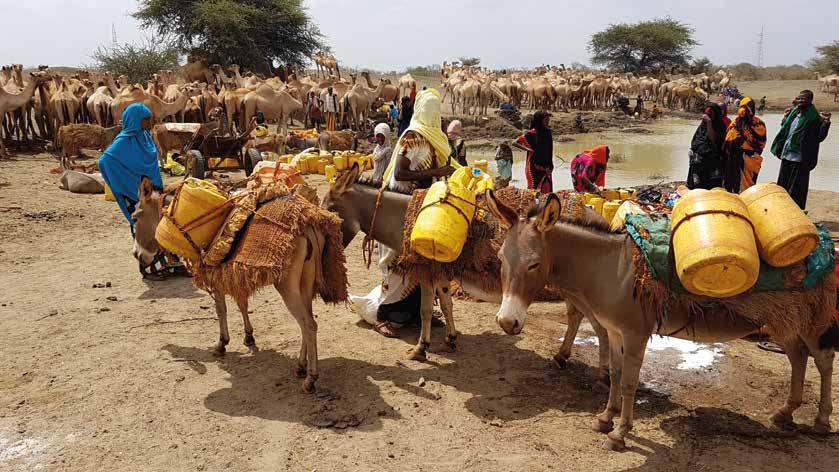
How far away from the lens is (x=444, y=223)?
4586 millimetres

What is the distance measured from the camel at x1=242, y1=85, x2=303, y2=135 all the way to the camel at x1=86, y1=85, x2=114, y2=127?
4.60 metres

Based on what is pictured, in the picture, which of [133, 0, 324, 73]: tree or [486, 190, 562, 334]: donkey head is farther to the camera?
[133, 0, 324, 73]: tree

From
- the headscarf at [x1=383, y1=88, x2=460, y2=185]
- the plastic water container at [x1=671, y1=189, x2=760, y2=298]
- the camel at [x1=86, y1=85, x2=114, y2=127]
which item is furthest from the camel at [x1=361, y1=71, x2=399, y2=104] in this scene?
the plastic water container at [x1=671, y1=189, x2=760, y2=298]

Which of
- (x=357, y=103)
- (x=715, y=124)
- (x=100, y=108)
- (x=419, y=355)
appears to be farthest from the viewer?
(x=357, y=103)

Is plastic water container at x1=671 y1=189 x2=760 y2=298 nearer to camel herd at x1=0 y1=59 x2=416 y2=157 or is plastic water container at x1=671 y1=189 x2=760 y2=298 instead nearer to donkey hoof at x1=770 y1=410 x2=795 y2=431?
donkey hoof at x1=770 y1=410 x2=795 y2=431

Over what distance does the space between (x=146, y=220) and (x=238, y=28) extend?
3697cm

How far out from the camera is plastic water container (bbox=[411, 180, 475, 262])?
Answer: 4527 millimetres

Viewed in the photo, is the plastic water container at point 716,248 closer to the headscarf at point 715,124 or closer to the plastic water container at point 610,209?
the plastic water container at point 610,209

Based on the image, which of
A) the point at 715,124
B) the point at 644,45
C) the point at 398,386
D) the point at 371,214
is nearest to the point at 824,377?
the point at 398,386

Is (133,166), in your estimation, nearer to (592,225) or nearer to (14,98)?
(592,225)

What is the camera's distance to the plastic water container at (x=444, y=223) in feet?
14.9

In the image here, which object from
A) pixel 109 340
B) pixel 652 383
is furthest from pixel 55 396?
pixel 652 383

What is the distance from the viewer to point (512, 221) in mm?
3844

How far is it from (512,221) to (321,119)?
2246 cm
